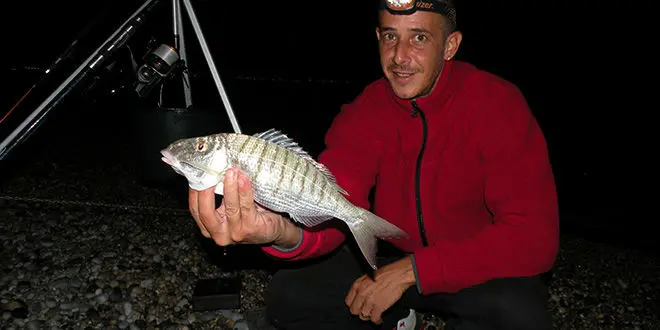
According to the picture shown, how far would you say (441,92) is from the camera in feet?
9.53

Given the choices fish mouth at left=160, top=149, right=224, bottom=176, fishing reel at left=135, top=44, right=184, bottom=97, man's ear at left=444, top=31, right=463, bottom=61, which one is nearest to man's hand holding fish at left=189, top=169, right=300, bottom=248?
fish mouth at left=160, top=149, right=224, bottom=176

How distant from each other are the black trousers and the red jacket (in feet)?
0.46

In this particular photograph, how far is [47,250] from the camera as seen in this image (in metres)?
3.88

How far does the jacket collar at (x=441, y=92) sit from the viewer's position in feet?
9.52

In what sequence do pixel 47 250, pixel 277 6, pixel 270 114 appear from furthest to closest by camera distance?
pixel 277 6 < pixel 270 114 < pixel 47 250

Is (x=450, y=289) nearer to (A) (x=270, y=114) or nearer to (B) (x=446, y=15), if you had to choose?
(B) (x=446, y=15)

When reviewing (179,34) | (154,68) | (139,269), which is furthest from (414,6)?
(139,269)

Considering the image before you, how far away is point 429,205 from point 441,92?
771 mm

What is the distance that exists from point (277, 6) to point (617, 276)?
23.1 metres

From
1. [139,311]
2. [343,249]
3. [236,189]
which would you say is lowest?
[139,311]

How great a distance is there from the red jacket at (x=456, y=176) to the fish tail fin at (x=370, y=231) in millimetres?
601

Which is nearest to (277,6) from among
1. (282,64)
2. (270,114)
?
(282,64)

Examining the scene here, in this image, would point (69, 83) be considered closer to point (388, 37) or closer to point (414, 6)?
point (388, 37)

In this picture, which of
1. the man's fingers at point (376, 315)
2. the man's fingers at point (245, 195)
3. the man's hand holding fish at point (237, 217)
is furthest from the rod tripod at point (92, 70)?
the man's fingers at point (376, 315)
